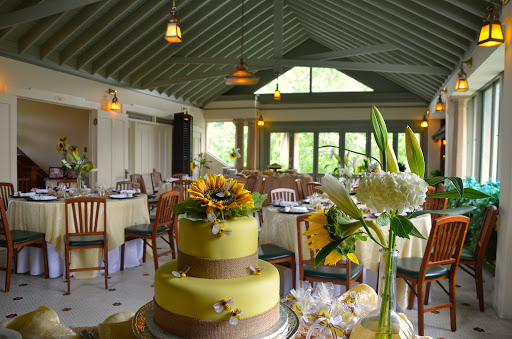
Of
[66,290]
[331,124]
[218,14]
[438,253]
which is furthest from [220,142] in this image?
[438,253]

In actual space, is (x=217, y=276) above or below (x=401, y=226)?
below

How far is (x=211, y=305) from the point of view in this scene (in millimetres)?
1205

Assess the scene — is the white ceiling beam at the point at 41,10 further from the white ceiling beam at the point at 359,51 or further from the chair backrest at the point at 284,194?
the white ceiling beam at the point at 359,51

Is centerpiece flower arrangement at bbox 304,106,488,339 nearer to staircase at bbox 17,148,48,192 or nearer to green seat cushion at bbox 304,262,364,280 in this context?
green seat cushion at bbox 304,262,364,280

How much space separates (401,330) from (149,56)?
8.72 metres

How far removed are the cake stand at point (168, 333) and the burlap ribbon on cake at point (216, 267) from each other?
7.4 inches

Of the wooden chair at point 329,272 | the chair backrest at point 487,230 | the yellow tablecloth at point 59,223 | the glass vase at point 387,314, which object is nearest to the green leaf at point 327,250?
the glass vase at point 387,314

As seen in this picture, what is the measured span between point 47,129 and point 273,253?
8347 millimetres

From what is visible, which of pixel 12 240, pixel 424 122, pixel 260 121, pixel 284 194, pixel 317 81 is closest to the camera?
pixel 12 240

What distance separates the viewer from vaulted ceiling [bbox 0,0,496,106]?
18.0 feet

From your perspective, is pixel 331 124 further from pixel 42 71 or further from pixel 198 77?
pixel 42 71

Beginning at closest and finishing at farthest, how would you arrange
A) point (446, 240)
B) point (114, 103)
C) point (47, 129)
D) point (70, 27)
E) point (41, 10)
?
point (446, 240) < point (41, 10) < point (70, 27) < point (114, 103) < point (47, 129)

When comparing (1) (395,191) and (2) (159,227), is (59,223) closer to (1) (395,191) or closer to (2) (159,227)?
(2) (159,227)

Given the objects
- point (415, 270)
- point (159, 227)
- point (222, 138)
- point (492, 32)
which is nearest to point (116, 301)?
point (159, 227)
